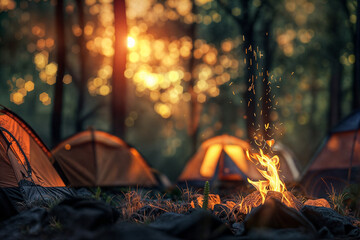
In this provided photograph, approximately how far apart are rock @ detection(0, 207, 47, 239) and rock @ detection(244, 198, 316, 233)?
2775 millimetres

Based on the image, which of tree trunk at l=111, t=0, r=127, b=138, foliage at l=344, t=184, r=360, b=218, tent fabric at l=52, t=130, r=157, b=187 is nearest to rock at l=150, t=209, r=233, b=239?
foliage at l=344, t=184, r=360, b=218

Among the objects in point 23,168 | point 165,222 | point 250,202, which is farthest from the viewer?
point 23,168

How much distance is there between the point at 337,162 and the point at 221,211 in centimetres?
499

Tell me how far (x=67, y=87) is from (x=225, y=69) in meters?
10.7

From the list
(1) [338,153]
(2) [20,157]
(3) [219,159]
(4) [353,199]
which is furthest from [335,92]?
(2) [20,157]

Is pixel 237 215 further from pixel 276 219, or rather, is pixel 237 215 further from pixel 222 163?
pixel 222 163

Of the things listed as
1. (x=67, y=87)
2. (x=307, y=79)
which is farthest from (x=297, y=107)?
(x=67, y=87)

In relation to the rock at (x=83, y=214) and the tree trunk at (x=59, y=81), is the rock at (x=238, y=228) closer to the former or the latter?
the rock at (x=83, y=214)

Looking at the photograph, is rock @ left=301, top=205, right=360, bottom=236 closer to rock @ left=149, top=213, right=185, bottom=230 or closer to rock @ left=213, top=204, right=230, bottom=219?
rock @ left=213, top=204, right=230, bottom=219

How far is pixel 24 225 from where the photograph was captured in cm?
564

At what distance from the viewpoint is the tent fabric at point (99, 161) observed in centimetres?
1135

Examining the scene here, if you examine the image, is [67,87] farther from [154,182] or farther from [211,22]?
[154,182]

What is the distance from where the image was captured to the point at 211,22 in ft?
→ 87.4

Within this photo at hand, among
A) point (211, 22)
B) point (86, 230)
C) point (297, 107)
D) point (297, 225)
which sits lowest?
point (297, 107)
